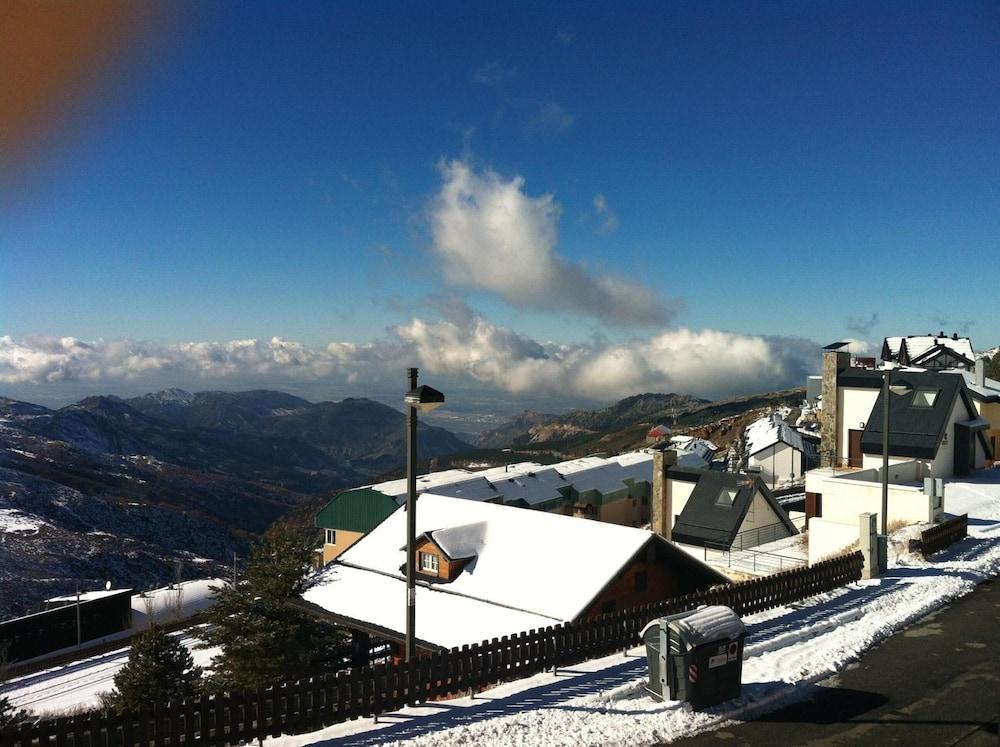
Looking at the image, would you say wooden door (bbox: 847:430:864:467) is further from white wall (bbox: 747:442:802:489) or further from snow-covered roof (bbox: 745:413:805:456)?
snow-covered roof (bbox: 745:413:805:456)

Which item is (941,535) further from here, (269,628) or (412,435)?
(269,628)

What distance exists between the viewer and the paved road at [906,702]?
33.3 feet

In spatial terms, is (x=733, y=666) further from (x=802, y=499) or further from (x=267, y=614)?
(x=802, y=499)

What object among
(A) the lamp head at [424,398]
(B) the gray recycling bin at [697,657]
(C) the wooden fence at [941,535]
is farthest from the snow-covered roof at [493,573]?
(A) the lamp head at [424,398]

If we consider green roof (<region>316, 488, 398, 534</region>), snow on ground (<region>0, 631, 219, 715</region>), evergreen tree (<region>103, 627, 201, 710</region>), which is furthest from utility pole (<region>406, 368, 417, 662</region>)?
green roof (<region>316, 488, 398, 534</region>)

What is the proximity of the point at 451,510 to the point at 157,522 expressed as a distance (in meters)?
121

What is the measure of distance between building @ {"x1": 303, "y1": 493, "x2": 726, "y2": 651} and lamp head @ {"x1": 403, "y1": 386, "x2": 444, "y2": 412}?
1165cm

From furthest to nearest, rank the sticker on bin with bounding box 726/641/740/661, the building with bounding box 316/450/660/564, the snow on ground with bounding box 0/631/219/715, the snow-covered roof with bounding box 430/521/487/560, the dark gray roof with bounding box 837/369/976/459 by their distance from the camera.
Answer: the building with bounding box 316/450/660/564 < the dark gray roof with bounding box 837/369/976/459 < the snow on ground with bounding box 0/631/219/715 < the snow-covered roof with bounding box 430/521/487/560 < the sticker on bin with bounding box 726/641/740/661

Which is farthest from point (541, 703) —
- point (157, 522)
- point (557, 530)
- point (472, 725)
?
point (157, 522)

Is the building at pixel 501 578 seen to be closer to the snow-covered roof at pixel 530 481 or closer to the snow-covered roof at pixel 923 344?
the snow-covered roof at pixel 530 481

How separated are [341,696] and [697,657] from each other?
18.9 ft

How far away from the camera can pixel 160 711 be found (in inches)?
376

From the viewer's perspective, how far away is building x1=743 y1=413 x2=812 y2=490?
62.2 meters

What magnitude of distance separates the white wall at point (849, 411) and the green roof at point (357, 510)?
1207 inches
